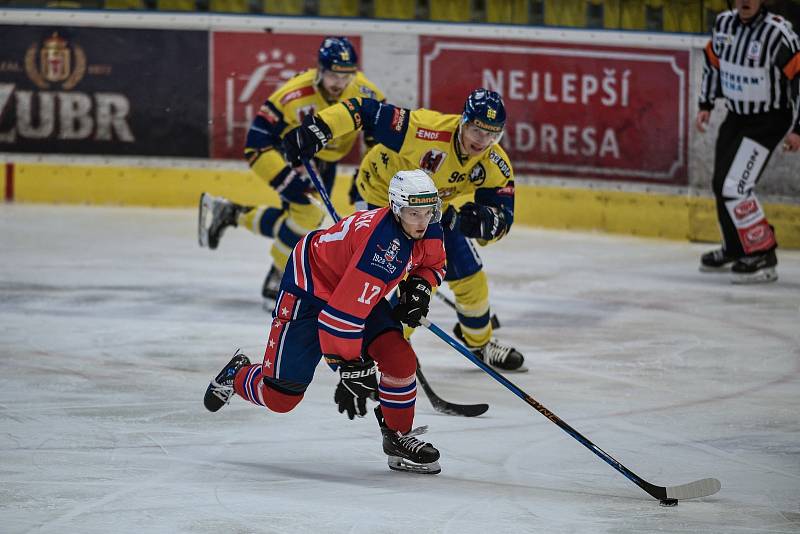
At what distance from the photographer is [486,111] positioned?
5.62 m

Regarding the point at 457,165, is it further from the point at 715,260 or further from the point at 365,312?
the point at 715,260

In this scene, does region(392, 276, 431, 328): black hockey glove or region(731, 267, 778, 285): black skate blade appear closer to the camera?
region(392, 276, 431, 328): black hockey glove

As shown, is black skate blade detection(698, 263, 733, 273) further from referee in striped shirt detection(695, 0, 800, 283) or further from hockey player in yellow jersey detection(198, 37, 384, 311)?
hockey player in yellow jersey detection(198, 37, 384, 311)

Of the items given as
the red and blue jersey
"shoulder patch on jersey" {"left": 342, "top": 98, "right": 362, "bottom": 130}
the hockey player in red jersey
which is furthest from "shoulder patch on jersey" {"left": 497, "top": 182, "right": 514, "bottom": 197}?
the red and blue jersey

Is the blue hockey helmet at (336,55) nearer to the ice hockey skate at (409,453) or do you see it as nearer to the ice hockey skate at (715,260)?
the ice hockey skate at (715,260)

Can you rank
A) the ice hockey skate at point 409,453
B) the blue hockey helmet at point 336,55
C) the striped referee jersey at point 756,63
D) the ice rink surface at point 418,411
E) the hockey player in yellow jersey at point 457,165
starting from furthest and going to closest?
the striped referee jersey at point 756,63 < the blue hockey helmet at point 336,55 < the hockey player in yellow jersey at point 457,165 < the ice hockey skate at point 409,453 < the ice rink surface at point 418,411

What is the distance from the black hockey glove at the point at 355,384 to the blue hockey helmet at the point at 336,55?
10.3 ft

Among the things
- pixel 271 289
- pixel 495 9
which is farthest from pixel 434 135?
pixel 495 9

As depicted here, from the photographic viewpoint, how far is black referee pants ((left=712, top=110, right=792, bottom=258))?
8430 mm

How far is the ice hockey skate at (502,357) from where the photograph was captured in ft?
20.4

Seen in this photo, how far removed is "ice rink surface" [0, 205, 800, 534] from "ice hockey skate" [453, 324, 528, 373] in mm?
60

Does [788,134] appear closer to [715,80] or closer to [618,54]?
[715,80]

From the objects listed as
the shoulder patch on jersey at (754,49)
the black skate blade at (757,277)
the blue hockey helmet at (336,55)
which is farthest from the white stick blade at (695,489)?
the shoulder patch on jersey at (754,49)

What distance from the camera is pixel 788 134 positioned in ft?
26.9
